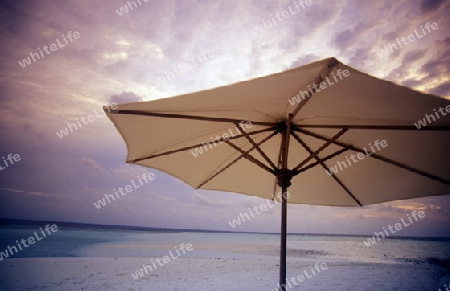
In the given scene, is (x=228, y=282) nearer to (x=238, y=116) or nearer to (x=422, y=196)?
(x=422, y=196)

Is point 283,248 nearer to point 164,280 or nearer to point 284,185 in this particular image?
point 284,185

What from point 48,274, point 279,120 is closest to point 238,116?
point 279,120

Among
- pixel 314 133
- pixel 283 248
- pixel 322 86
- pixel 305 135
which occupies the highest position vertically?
pixel 305 135

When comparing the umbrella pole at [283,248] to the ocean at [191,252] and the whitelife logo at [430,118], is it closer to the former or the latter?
the whitelife logo at [430,118]

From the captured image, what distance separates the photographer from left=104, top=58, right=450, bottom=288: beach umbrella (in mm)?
2029

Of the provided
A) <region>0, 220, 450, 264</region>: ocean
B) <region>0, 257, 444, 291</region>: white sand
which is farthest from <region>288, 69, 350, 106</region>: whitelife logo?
<region>0, 220, 450, 264</region>: ocean

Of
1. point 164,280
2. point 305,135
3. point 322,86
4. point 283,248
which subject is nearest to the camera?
point 322,86

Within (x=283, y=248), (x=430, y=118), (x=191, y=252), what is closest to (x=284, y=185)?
(x=283, y=248)

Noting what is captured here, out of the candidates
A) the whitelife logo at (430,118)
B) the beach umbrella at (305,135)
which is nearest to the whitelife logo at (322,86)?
the beach umbrella at (305,135)

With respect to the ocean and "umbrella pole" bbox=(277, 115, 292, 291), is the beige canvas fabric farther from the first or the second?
the ocean

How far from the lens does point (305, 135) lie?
330 centimetres

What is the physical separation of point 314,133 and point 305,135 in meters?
0.28

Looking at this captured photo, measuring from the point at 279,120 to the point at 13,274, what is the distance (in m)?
12.7

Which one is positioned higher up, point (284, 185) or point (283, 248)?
point (284, 185)
